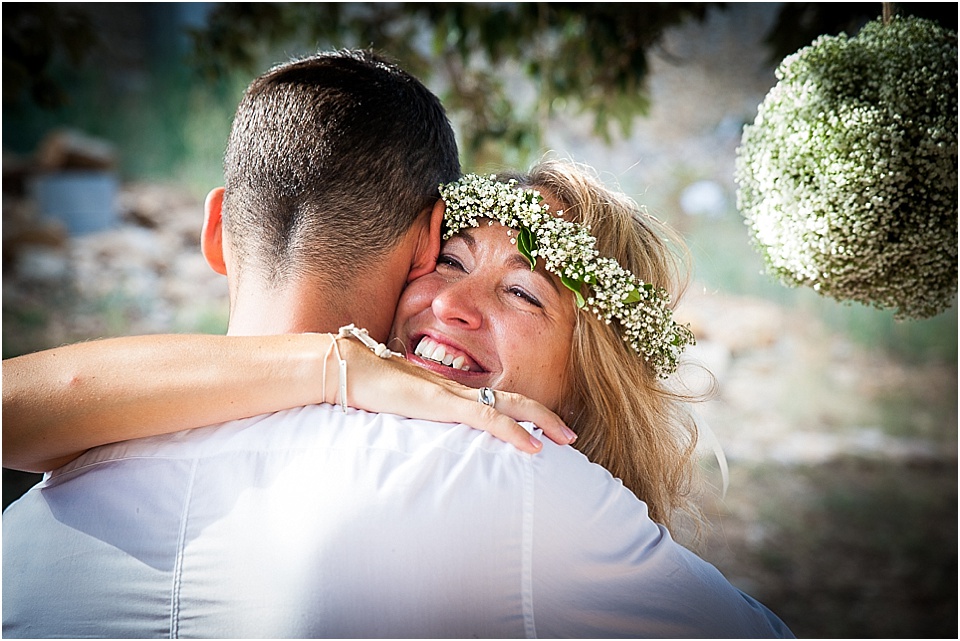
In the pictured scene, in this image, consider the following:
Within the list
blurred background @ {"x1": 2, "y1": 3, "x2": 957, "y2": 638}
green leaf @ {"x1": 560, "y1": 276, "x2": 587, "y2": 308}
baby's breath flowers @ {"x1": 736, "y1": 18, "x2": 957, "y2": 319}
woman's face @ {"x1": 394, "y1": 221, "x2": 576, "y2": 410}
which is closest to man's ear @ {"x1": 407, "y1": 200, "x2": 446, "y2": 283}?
woman's face @ {"x1": 394, "y1": 221, "x2": 576, "y2": 410}

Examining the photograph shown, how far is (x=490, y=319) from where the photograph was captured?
1.74m

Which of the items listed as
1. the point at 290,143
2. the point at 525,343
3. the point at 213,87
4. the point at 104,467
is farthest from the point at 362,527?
the point at 213,87

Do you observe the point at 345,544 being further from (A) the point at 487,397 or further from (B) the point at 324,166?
(B) the point at 324,166

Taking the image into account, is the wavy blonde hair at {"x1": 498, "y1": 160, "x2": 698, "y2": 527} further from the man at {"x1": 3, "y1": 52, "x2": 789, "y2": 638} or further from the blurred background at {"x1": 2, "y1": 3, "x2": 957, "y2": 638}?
the blurred background at {"x1": 2, "y1": 3, "x2": 957, "y2": 638}

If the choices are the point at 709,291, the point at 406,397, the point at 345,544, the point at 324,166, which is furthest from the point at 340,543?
the point at 709,291

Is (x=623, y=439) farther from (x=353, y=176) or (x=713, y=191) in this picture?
(x=713, y=191)

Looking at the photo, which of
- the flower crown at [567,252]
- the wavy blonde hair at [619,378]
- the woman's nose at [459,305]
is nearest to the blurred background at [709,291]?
the wavy blonde hair at [619,378]

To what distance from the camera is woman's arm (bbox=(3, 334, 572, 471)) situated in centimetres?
135

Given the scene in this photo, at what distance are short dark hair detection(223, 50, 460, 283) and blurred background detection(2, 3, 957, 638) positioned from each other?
307 cm

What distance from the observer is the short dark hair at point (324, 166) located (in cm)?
161

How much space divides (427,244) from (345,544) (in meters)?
0.73

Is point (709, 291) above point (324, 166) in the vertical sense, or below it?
above

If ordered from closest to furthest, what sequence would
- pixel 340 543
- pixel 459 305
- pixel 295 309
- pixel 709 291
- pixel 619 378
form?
pixel 340 543
pixel 295 309
pixel 459 305
pixel 619 378
pixel 709 291

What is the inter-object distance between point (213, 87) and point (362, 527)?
18.4 ft
